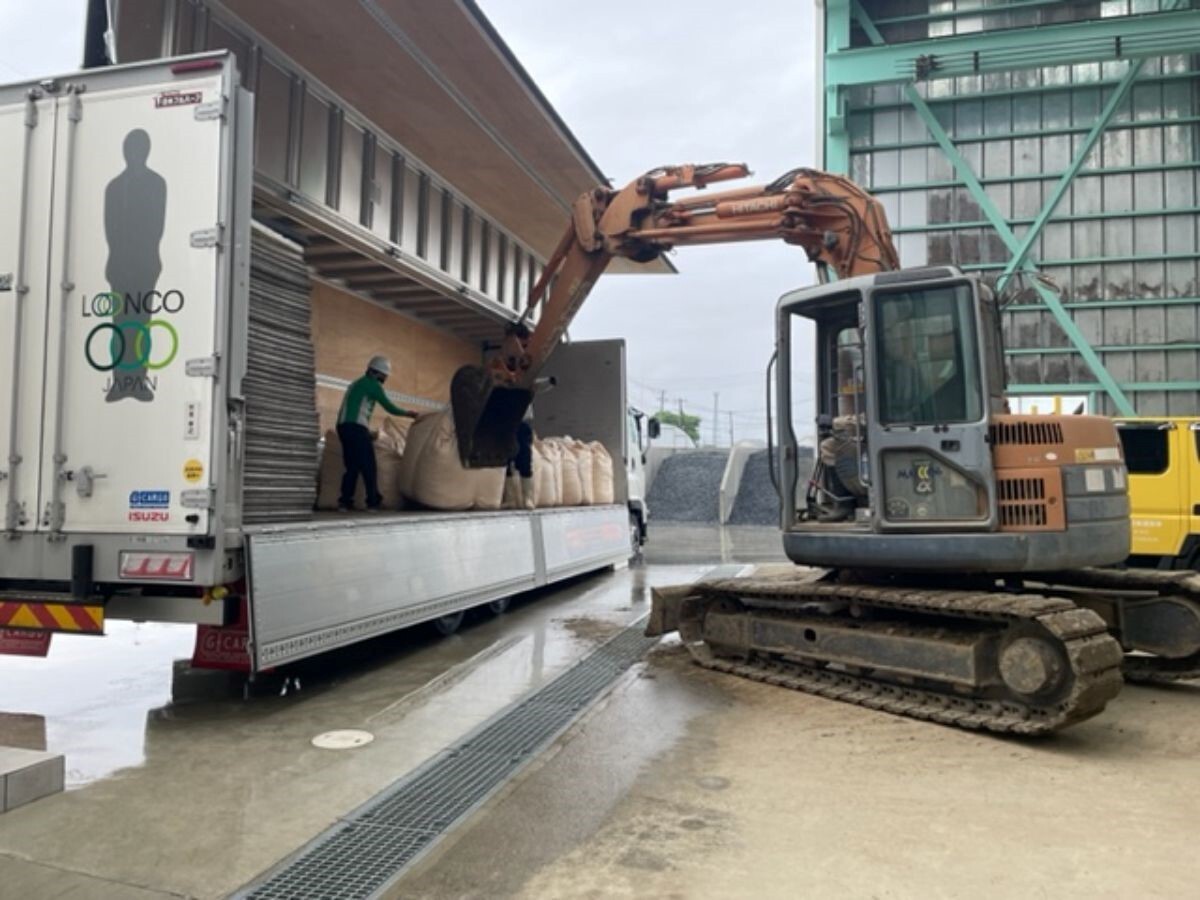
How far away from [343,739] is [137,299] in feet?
8.43

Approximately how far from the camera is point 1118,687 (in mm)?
4570

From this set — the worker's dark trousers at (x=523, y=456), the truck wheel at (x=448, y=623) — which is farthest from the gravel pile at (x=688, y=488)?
the truck wheel at (x=448, y=623)

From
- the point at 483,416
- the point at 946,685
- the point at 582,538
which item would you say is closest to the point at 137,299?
the point at 483,416

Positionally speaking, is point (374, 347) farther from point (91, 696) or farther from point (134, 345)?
point (134, 345)

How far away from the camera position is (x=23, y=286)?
4.71 m

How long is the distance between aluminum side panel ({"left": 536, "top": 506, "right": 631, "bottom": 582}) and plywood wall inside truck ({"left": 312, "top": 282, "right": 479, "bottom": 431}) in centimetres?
266

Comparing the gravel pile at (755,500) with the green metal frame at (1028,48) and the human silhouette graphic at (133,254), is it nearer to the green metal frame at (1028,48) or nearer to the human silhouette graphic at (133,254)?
the green metal frame at (1028,48)

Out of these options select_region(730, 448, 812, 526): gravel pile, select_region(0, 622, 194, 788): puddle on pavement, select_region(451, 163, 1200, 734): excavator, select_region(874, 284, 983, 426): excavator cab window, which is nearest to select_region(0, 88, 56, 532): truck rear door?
select_region(0, 622, 194, 788): puddle on pavement

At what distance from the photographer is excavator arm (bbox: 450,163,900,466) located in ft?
21.2

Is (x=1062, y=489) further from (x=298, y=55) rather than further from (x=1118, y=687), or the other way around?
(x=298, y=55)

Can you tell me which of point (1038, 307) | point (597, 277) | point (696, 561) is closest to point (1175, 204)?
point (1038, 307)

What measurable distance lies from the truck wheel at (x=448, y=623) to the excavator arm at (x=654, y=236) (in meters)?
1.37

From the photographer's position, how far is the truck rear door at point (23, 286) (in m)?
4.65

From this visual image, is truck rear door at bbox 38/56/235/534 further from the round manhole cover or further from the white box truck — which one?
the round manhole cover
